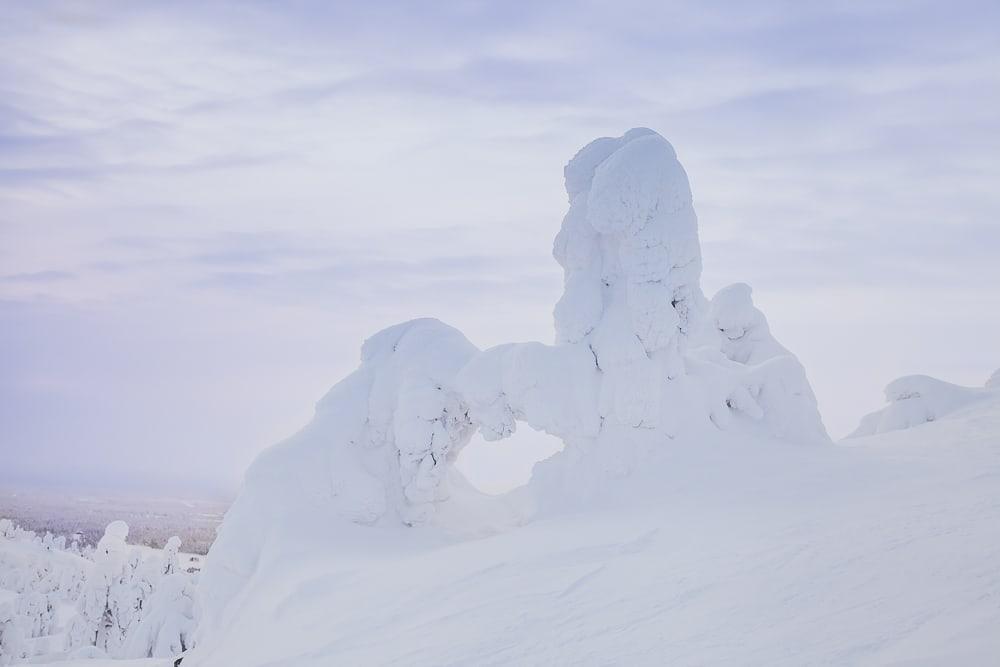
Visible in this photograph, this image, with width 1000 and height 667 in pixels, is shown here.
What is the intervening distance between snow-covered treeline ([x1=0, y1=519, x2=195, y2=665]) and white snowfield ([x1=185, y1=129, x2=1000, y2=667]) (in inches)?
421

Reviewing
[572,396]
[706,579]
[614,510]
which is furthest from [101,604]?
[706,579]

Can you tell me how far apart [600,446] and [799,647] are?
8.45 metres

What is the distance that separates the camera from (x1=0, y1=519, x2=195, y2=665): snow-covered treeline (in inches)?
972

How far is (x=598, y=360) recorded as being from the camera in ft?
50.8

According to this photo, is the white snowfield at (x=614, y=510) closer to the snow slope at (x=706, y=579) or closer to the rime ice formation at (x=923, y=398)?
the snow slope at (x=706, y=579)

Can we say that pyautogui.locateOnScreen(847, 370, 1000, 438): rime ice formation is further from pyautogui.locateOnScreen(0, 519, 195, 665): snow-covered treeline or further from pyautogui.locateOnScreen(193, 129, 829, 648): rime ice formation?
pyautogui.locateOnScreen(0, 519, 195, 665): snow-covered treeline

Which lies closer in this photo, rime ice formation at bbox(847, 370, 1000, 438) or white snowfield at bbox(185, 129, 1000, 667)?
white snowfield at bbox(185, 129, 1000, 667)

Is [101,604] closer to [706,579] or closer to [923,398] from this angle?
[923,398]

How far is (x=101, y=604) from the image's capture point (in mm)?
30859

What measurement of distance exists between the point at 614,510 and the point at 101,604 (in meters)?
25.2

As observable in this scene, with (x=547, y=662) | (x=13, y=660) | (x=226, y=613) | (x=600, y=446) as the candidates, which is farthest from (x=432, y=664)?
(x=13, y=660)

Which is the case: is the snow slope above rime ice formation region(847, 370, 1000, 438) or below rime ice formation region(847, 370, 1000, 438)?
below

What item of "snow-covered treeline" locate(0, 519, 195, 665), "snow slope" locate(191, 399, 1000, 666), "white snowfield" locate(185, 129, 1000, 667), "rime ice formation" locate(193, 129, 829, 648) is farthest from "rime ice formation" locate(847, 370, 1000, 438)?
"snow-covered treeline" locate(0, 519, 195, 665)

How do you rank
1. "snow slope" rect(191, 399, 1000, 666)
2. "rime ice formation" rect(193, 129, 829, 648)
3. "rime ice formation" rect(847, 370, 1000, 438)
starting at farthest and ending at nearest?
"rime ice formation" rect(847, 370, 1000, 438)
"rime ice formation" rect(193, 129, 829, 648)
"snow slope" rect(191, 399, 1000, 666)
